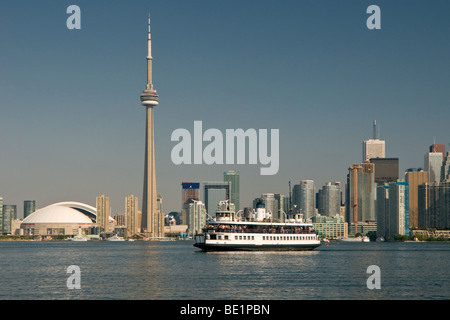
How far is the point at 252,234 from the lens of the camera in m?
135

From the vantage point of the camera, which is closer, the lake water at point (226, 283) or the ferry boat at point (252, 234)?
the lake water at point (226, 283)

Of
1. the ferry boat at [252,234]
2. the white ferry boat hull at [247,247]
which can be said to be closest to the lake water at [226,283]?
the white ferry boat hull at [247,247]

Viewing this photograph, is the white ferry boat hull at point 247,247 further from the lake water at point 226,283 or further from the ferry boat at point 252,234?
the lake water at point 226,283

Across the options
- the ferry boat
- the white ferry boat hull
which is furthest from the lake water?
the ferry boat

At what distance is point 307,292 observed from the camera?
62.8 meters

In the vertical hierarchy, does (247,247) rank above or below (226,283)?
below

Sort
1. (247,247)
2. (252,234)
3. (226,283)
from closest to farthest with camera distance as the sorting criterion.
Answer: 1. (226,283)
2. (247,247)
3. (252,234)

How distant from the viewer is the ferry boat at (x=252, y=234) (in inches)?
5192

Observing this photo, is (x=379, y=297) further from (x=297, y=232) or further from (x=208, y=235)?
(x=297, y=232)

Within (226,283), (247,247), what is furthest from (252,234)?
(226,283)

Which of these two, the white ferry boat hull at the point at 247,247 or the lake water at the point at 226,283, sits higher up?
the lake water at the point at 226,283

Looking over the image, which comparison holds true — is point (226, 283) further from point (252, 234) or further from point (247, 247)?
point (252, 234)
